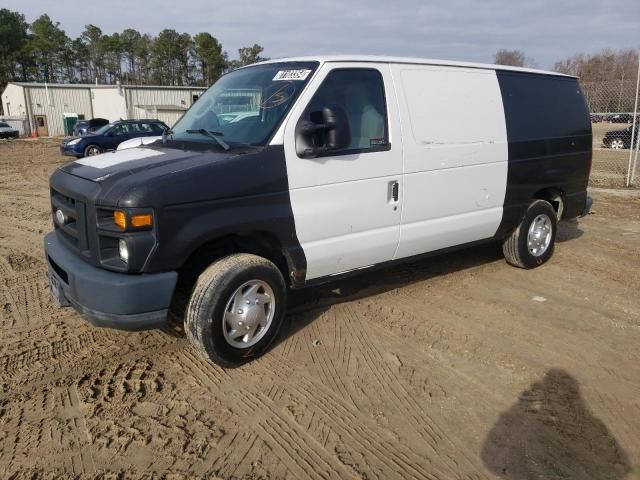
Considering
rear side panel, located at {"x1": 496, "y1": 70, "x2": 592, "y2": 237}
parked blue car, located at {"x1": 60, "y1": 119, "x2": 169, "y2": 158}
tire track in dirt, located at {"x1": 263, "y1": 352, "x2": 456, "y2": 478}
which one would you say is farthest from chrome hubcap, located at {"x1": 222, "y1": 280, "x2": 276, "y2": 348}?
parked blue car, located at {"x1": 60, "y1": 119, "x2": 169, "y2": 158}

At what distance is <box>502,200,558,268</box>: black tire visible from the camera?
5926mm

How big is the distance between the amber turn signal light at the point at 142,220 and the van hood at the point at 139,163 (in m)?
Result: 0.26

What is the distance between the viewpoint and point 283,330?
4.52 meters

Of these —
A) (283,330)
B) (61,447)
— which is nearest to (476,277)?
(283,330)

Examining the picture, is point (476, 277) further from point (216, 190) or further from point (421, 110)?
point (216, 190)

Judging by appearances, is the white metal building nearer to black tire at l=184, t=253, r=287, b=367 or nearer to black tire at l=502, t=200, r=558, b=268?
black tire at l=502, t=200, r=558, b=268

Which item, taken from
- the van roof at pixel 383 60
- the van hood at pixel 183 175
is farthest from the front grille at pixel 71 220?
the van roof at pixel 383 60

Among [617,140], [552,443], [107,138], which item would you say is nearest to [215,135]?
[552,443]

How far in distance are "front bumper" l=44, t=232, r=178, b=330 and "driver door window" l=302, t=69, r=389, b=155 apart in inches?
65.1

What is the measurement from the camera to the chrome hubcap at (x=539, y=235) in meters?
6.10

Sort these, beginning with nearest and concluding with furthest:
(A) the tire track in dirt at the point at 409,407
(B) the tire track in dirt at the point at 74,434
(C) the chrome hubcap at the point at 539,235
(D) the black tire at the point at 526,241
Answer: (B) the tire track in dirt at the point at 74,434, (A) the tire track in dirt at the point at 409,407, (D) the black tire at the point at 526,241, (C) the chrome hubcap at the point at 539,235

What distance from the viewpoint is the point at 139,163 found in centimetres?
367

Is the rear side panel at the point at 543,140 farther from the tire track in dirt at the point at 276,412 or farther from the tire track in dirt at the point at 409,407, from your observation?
the tire track in dirt at the point at 276,412

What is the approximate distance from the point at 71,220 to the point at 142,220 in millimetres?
947
